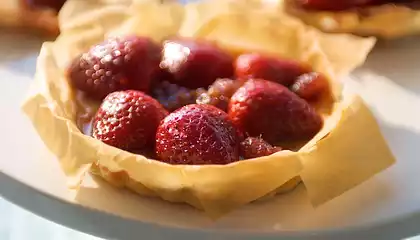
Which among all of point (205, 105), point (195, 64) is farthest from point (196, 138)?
point (195, 64)

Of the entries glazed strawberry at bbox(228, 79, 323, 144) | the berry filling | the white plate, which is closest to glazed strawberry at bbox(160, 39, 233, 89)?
the berry filling

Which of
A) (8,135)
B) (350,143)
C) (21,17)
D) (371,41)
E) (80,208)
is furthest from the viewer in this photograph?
(21,17)

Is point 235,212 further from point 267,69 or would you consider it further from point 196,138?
point 267,69

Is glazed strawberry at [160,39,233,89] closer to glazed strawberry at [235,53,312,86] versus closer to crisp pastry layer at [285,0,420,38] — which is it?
glazed strawberry at [235,53,312,86]

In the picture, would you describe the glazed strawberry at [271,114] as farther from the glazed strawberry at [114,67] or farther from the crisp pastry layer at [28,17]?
the crisp pastry layer at [28,17]

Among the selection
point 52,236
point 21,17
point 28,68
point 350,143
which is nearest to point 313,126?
point 350,143

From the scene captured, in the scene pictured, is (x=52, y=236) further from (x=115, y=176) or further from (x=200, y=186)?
(x=200, y=186)
